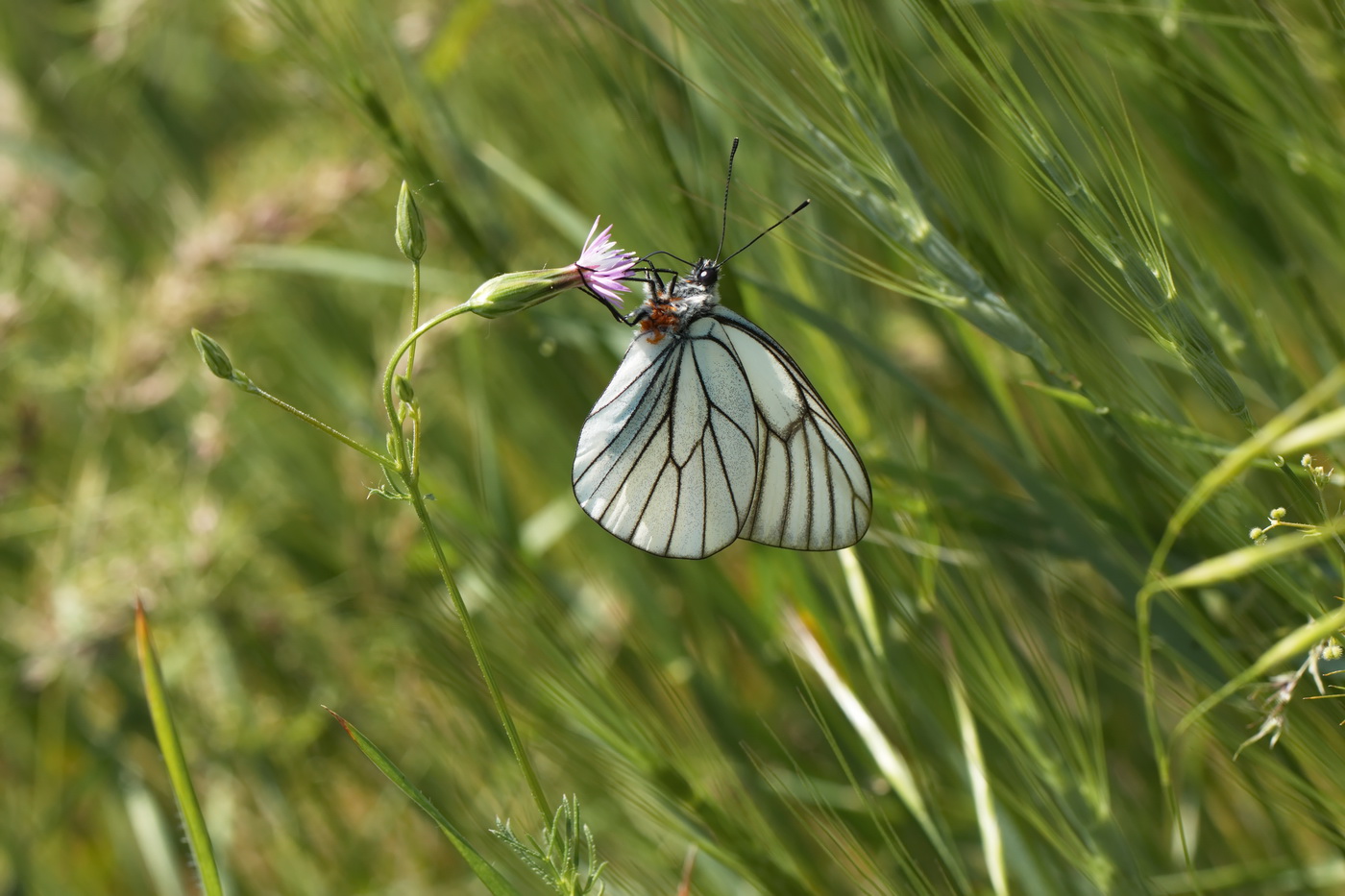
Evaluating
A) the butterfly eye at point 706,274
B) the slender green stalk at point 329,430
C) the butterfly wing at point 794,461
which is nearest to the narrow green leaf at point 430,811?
the slender green stalk at point 329,430

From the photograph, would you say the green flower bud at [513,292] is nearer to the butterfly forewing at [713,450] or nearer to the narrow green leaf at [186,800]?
the butterfly forewing at [713,450]

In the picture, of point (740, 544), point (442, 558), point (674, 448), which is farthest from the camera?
point (740, 544)

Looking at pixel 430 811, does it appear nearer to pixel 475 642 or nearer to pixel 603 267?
pixel 475 642

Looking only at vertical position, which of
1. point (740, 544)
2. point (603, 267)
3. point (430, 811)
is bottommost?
point (430, 811)

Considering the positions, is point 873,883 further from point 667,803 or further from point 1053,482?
point 1053,482

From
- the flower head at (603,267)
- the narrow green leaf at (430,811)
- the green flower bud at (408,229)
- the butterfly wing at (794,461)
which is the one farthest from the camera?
the butterfly wing at (794,461)

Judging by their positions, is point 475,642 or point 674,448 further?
point 674,448

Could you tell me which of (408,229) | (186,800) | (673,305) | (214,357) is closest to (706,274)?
(673,305)
